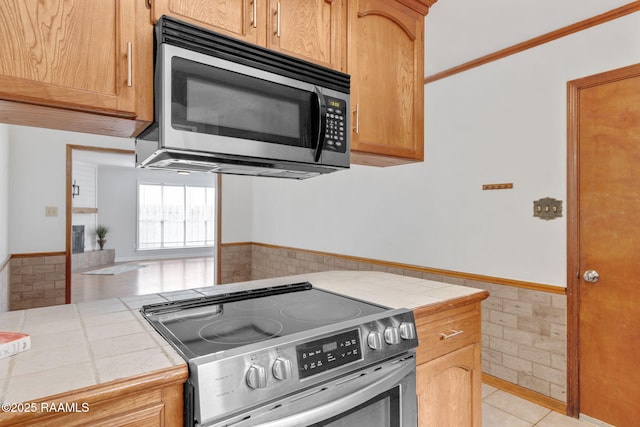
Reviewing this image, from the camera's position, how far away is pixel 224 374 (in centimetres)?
87

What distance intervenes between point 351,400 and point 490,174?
7.00 feet

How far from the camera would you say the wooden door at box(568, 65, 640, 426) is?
6.60ft

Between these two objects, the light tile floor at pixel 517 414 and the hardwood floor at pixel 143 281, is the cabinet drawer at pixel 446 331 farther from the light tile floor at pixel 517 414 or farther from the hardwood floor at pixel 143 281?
the hardwood floor at pixel 143 281

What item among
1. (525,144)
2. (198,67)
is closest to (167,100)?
(198,67)

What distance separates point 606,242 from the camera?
2.10 meters

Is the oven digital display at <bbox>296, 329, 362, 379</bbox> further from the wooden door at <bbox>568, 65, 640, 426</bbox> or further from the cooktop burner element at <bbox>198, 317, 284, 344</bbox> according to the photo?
the wooden door at <bbox>568, 65, 640, 426</bbox>

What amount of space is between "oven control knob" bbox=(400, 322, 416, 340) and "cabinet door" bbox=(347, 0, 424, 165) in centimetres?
82

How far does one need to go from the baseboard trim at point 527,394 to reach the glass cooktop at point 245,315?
5.81 feet

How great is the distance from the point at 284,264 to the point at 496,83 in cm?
321

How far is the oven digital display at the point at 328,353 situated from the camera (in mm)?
1012

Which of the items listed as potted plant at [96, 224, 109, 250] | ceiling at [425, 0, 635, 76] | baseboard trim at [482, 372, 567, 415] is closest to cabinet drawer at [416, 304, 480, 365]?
baseboard trim at [482, 372, 567, 415]

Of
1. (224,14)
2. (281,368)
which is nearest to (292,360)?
(281,368)

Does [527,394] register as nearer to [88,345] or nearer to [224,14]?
[88,345]

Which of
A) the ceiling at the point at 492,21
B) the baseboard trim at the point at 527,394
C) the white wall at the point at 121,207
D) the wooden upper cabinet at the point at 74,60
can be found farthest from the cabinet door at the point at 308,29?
the white wall at the point at 121,207
